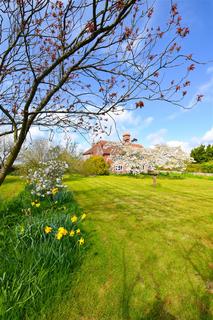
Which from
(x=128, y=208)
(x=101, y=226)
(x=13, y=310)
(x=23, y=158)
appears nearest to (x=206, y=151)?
(x=23, y=158)


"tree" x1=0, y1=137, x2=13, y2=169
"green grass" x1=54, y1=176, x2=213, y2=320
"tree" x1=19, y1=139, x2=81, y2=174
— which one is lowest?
"green grass" x1=54, y1=176, x2=213, y2=320

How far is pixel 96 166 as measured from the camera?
3052 centimetres

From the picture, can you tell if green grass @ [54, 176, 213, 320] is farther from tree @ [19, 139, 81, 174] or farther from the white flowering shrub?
tree @ [19, 139, 81, 174]

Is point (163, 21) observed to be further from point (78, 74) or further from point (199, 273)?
point (199, 273)

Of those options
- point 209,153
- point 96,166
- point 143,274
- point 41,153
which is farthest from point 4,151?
point 209,153

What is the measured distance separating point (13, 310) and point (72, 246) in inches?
63.6

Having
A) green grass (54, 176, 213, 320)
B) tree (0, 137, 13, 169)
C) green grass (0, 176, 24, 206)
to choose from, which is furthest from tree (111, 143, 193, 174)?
green grass (54, 176, 213, 320)

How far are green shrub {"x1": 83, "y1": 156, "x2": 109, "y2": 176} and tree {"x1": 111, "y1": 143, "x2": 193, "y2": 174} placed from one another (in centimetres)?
442

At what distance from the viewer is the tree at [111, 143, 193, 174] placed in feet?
74.1

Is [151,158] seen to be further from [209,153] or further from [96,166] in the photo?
[209,153]

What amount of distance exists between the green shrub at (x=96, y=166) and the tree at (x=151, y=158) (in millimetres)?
4421

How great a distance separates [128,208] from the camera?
825 cm

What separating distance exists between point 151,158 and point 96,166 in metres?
10.2

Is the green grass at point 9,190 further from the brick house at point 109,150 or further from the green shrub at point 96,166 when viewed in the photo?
the green shrub at point 96,166
